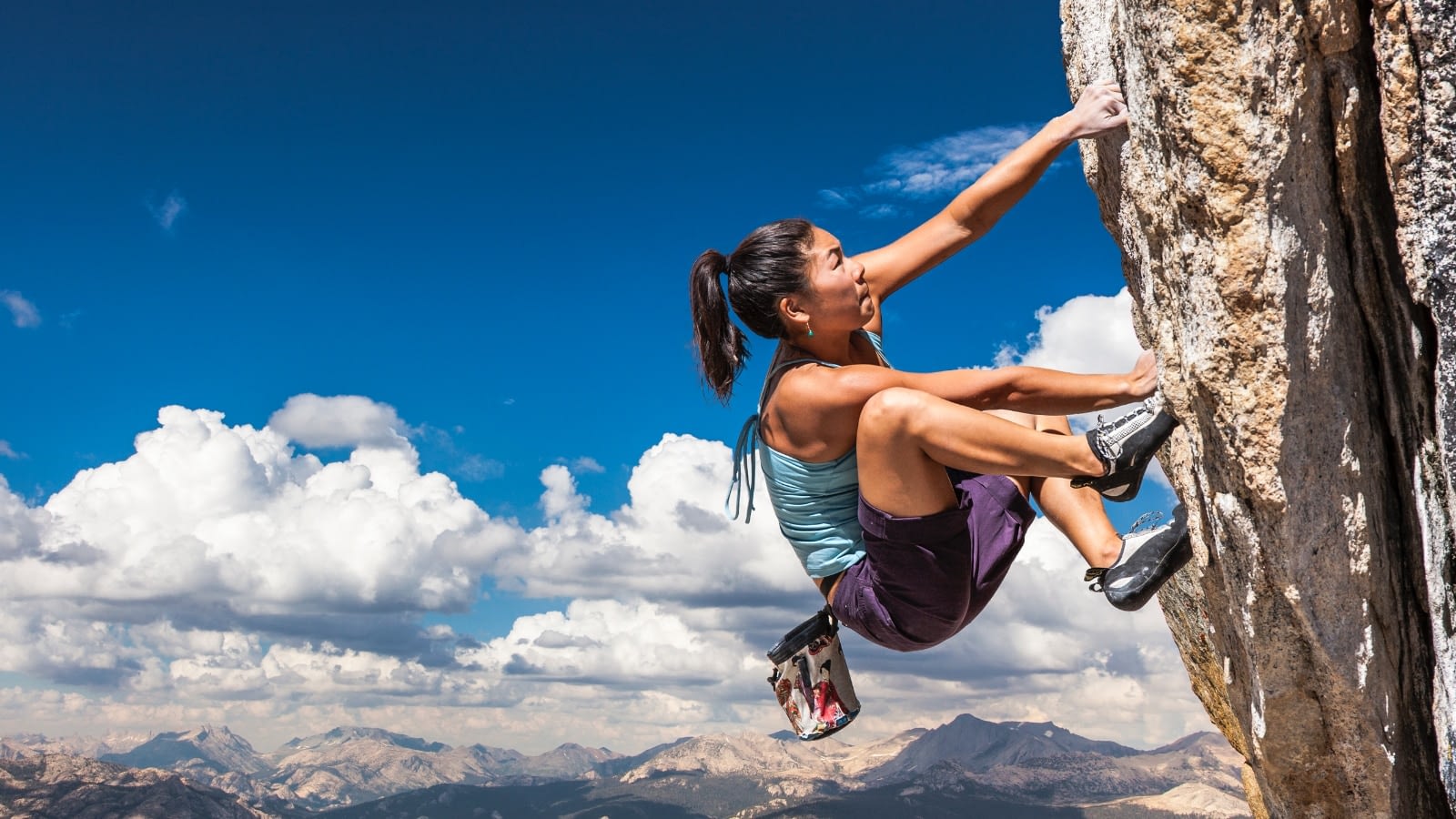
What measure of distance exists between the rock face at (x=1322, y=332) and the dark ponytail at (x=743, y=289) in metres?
1.88

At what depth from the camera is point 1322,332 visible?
11.9 feet

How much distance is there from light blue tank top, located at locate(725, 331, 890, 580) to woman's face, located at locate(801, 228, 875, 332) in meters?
0.23

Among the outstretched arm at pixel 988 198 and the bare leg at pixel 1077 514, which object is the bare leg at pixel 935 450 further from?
the outstretched arm at pixel 988 198

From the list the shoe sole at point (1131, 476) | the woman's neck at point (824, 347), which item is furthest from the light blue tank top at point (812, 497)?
the shoe sole at point (1131, 476)

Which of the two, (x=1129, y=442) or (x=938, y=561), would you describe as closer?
(x=1129, y=442)

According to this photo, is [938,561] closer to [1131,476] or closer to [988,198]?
[1131,476]

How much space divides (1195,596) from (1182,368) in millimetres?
2897

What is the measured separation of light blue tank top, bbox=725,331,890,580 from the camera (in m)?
5.68

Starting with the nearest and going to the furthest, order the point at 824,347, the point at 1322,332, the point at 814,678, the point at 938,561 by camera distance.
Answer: the point at 1322,332 → the point at 938,561 → the point at 824,347 → the point at 814,678

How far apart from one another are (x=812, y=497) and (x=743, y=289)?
1195 mm

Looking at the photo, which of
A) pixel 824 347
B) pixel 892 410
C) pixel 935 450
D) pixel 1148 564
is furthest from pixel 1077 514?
pixel 824 347

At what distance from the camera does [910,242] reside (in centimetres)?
620

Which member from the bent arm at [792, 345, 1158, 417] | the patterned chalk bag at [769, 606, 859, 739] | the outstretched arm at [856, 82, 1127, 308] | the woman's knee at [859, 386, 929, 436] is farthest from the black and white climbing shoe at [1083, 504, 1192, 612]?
the patterned chalk bag at [769, 606, 859, 739]

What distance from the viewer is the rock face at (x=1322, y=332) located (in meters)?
3.43
